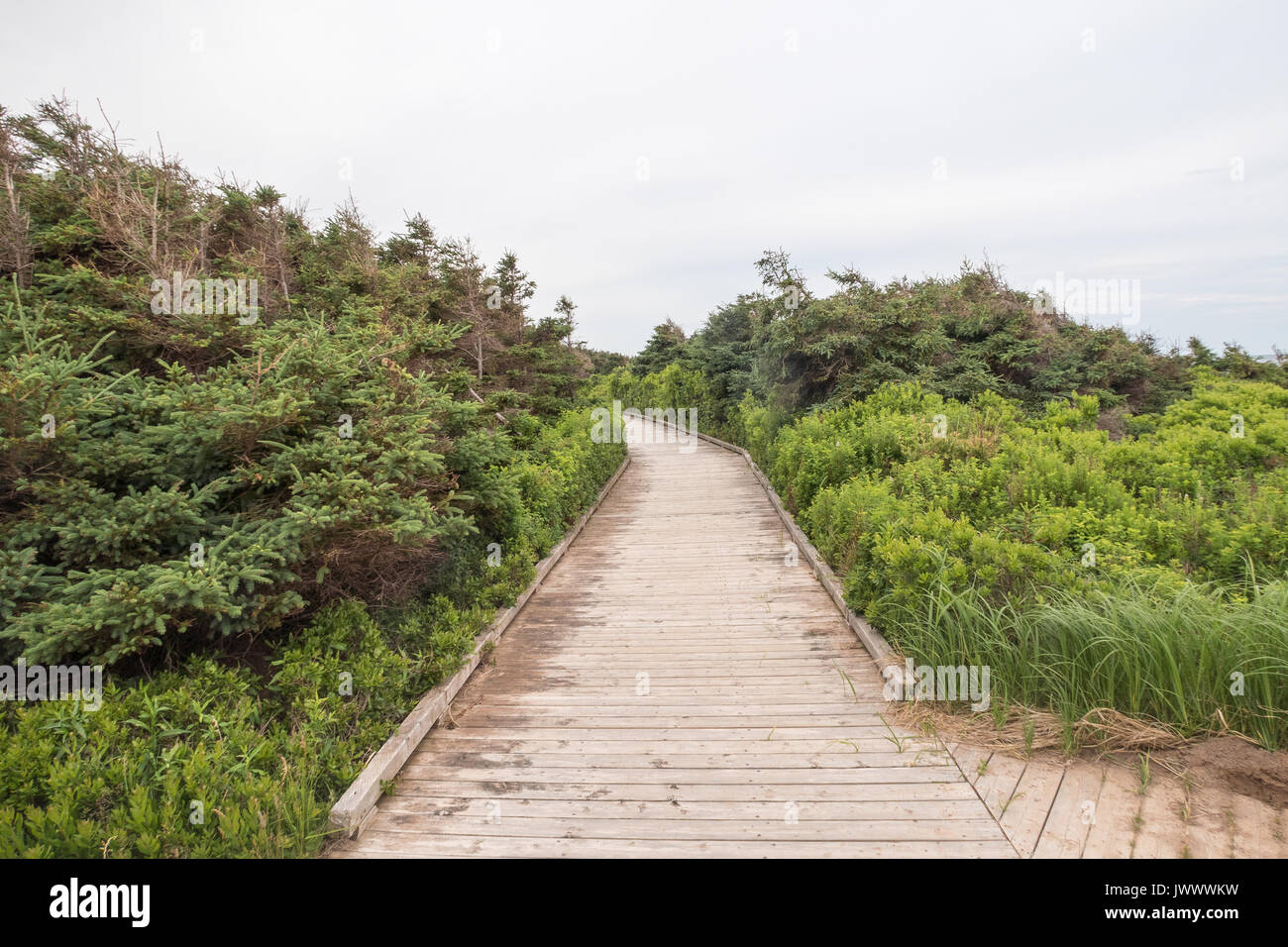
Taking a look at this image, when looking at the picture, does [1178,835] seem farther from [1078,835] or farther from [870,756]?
[870,756]

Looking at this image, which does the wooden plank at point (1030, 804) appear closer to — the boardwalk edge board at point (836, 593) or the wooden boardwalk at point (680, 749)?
the wooden boardwalk at point (680, 749)

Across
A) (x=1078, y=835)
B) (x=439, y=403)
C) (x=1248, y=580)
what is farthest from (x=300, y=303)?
(x=1248, y=580)

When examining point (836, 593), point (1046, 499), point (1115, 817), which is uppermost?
point (1046, 499)

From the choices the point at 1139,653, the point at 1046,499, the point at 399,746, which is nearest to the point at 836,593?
the point at 1046,499

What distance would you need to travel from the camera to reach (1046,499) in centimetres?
590

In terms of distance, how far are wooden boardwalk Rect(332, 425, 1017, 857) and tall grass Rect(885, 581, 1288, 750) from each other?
84 cm

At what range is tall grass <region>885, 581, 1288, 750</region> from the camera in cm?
361

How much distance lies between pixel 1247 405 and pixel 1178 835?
921cm

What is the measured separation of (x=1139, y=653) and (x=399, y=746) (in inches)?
181

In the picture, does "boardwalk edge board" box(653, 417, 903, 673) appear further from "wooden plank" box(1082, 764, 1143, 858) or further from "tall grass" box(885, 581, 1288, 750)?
"wooden plank" box(1082, 764, 1143, 858)

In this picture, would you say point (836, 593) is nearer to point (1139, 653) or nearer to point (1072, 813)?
point (1139, 653)

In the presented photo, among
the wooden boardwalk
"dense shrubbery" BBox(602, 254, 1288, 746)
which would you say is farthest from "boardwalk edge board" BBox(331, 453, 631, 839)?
"dense shrubbery" BBox(602, 254, 1288, 746)

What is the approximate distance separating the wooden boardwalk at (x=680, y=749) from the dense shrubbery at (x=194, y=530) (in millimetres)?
518

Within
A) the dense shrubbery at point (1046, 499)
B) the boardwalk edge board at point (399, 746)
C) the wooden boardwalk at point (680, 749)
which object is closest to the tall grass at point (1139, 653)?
the dense shrubbery at point (1046, 499)
